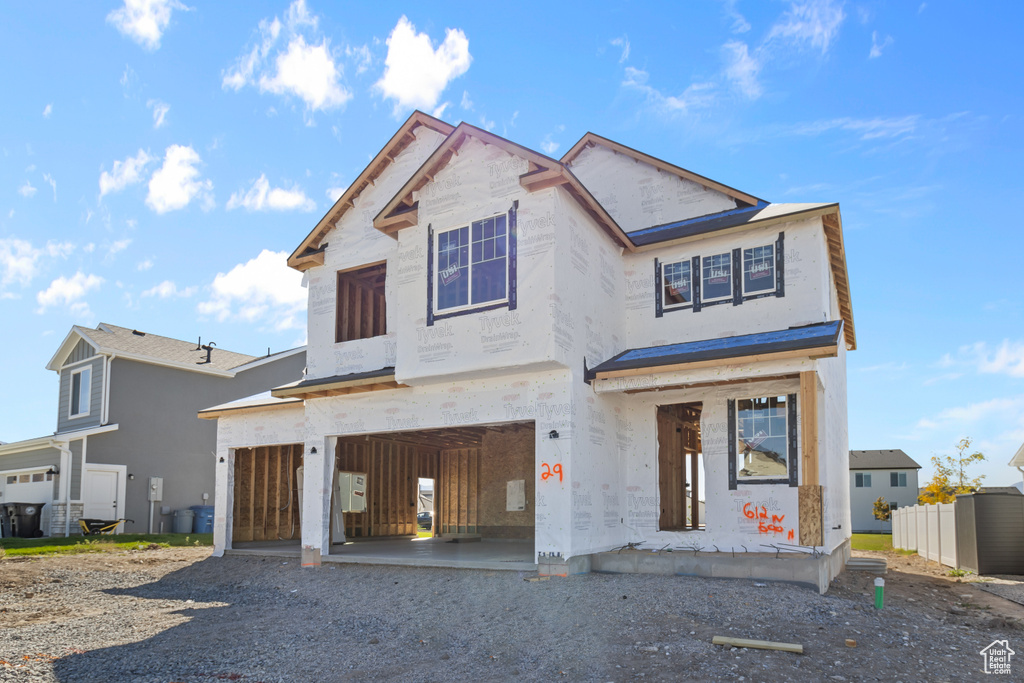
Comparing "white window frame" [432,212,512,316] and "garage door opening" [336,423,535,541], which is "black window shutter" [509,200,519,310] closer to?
"white window frame" [432,212,512,316]

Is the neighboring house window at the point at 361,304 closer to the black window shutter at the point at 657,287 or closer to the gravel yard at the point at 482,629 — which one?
the gravel yard at the point at 482,629

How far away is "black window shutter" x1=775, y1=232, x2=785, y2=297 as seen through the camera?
1316 cm

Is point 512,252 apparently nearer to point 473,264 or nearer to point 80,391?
point 473,264

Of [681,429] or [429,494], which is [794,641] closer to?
[681,429]

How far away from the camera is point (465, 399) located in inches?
524

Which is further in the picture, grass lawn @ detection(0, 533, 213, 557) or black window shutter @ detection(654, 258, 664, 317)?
grass lawn @ detection(0, 533, 213, 557)

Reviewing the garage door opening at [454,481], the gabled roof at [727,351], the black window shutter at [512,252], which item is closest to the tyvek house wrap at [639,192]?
the gabled roof at [727,351]

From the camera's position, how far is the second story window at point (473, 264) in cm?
1258

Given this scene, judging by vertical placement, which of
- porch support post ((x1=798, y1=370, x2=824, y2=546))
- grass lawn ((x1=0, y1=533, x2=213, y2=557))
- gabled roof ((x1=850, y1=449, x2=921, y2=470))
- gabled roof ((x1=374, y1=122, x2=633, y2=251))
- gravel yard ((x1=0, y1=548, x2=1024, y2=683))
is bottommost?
grass lawn ((x1=0, y1=533, x2=213, y2=557))

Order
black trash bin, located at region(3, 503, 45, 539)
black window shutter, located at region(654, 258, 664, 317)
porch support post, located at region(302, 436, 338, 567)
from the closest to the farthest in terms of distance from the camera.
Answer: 1. black window shutter, located at region(654, 258, 664, 317)
2. porch support post, located at region(302, 436, 338, 567)
3. black trash bin, located at region(3, 503, 45, 539)

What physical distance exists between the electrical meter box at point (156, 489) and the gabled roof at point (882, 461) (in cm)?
3948

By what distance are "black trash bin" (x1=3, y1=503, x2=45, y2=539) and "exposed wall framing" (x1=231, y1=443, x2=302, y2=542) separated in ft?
30.7

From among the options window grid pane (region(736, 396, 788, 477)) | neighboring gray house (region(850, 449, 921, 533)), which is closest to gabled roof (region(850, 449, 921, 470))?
neighboring gray house (region(850, 449, 921, 533))

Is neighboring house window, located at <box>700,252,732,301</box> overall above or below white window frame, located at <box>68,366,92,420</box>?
above
